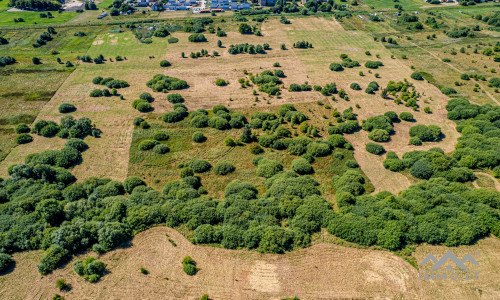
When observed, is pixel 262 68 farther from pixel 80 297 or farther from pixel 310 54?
pixel 80 297

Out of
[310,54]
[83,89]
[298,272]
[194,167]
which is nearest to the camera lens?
[298,272]

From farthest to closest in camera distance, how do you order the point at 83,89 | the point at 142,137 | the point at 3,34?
the point at 3,34
the point at 83,89
the point at 142,137

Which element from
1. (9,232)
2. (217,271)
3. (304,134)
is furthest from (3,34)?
(217,271)

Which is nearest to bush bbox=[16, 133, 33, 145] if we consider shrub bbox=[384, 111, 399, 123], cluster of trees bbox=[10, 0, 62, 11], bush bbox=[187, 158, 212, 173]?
bush bbox=[187, 158, 212, 173]

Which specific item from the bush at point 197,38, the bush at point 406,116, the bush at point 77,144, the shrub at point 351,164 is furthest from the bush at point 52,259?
the bush at point 197,38

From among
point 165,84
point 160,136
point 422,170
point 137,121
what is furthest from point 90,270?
point 165,84

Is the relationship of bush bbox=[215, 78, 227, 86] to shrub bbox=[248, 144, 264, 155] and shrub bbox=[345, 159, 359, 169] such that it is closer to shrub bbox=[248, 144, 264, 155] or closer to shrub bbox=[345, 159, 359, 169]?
shrub bbox=[248, 144, 264, 155]
